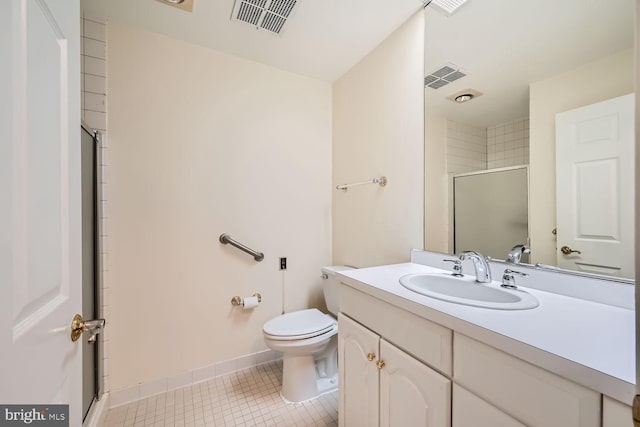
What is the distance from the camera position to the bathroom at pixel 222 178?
1.55 meters

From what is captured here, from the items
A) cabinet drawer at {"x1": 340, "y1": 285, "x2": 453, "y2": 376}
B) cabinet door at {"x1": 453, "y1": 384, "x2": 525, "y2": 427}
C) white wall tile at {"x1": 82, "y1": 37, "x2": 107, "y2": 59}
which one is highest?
white wall tile at {"x1": 82, "y1": 37, "x2": 107, "y2": 59}

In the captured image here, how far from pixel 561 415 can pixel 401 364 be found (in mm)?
454

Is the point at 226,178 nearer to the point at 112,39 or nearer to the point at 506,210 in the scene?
the point at 112,39

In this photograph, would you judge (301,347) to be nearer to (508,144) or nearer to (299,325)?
(299,325)

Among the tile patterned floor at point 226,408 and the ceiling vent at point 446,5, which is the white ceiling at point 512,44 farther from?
the tile patterned floor at point 226,408

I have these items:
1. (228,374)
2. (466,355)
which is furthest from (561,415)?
(228,374)

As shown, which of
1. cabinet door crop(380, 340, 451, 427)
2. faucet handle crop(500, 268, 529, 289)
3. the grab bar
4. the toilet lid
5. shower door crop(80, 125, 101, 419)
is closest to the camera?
cabinet door crop(380, 340, 451, 427)

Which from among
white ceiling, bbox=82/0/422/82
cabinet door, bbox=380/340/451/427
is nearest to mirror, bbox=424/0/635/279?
white ceiling, bbox=82/0/422/82

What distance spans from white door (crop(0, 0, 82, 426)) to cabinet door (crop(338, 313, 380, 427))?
0.94 meters

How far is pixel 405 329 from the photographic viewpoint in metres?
0.92

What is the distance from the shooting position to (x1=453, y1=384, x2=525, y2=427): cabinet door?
2.10 feet

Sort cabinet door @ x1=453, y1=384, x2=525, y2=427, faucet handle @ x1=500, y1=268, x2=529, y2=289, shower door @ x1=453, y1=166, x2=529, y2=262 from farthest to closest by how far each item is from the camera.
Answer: shower door @ x1=453, y1=166, x2=529, y2=262 → faucet handle @ x1=500, y1=268, x2=529, y2=289 → cabinet door @ x1=453, y1=384, x2=525, y2=427

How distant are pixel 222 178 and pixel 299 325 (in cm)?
115

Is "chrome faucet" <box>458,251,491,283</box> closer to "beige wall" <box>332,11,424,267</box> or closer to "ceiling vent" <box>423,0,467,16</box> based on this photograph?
"beige wall" <box>332,11,424,267</box>
